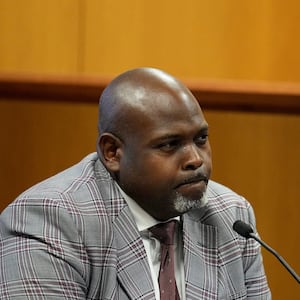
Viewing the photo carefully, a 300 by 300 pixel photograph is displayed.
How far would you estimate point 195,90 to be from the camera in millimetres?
2354

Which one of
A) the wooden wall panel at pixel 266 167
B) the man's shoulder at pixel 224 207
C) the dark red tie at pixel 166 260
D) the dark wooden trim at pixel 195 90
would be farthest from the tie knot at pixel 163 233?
the wooden wall panel at pixel 266 167

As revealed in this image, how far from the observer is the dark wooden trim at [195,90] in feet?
7.63

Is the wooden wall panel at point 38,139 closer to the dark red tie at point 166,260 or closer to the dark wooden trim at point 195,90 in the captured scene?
the dark wooden trim at point 195,90

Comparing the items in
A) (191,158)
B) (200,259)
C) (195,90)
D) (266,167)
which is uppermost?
(191,158)

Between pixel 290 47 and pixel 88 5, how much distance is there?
0.60m

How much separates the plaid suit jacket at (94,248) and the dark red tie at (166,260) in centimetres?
3

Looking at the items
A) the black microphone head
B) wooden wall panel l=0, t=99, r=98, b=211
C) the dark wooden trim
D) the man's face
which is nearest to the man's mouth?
the man's face

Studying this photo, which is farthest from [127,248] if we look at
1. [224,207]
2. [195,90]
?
[195,90]

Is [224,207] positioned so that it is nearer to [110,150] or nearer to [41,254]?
[110,150]

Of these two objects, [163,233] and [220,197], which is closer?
[163,233]

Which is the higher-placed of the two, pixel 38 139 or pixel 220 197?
pixel 220 197

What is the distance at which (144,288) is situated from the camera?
154 centimetres

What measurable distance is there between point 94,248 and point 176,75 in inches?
38.7

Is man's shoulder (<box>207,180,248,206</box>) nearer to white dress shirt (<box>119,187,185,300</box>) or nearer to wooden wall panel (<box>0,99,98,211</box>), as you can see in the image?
white dress shirt (<box>119,187,185,300</box>)
